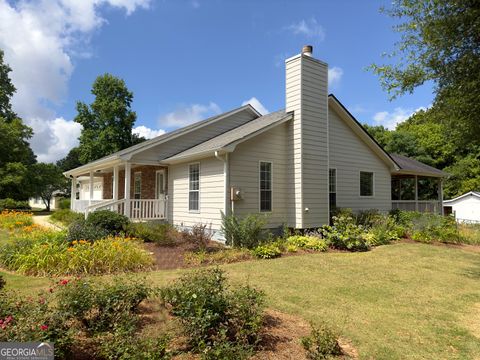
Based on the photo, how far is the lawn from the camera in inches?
172

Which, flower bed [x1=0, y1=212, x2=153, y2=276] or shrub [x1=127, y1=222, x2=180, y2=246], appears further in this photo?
shrub [x1=127, y1=222, x2=180, y2=246]

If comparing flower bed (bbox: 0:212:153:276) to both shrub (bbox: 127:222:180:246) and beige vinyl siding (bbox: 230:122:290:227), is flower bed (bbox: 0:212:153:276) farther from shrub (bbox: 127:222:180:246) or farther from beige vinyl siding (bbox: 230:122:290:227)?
beige vinyl siding (bbox: 230:122:290:227)

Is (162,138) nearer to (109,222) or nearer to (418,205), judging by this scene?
(109,222)

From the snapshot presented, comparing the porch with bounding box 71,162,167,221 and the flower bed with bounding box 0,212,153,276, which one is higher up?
the porch with bounding box 71,162,167,221

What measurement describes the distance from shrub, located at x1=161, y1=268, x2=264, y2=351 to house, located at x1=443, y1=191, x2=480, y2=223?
96.9 ft

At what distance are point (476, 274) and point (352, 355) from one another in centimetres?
659

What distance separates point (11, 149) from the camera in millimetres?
32688

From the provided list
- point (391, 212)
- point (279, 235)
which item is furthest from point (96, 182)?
point (391, 212)

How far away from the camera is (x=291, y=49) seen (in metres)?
13.7

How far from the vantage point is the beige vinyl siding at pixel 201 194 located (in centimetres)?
1183

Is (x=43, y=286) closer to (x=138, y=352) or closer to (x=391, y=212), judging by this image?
(x=138, y=352)

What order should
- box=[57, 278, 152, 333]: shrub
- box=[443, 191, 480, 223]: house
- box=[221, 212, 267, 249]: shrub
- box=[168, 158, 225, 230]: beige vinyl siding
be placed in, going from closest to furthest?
box=[57, 278, 152, 333]: shrub
box=[221, 212, 267, 249]: shrub
box=[168, 158, 225, 230]: beige vinyl siding
box=[443, 191, 480, 223]: house

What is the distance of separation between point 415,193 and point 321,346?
19.1 meters

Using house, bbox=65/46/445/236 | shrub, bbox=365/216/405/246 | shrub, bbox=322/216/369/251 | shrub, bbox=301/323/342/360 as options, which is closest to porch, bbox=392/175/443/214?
house, bbox=65/46/445/236
